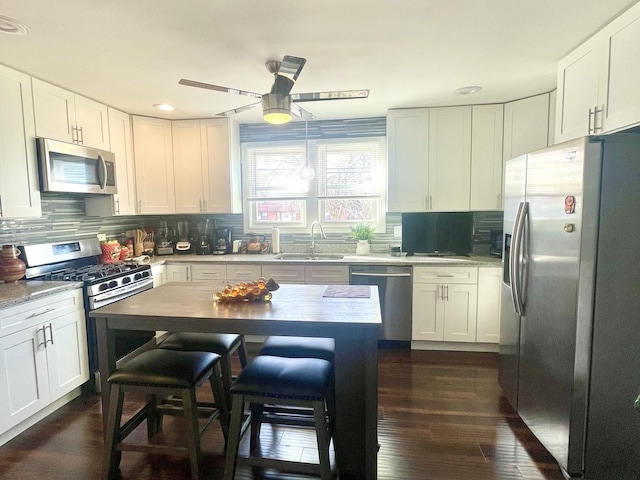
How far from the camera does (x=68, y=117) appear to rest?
2867 mm

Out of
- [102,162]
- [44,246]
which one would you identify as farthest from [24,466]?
[102,162]

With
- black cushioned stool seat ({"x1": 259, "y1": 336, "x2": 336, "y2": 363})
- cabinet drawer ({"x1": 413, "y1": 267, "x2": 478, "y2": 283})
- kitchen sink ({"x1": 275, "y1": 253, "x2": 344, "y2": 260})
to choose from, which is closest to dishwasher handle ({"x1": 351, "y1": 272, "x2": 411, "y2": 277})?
cabinet drawer ({"x1": 413, "y1": 267, "x2": 478, "y2": 283})

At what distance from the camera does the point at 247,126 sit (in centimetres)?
410

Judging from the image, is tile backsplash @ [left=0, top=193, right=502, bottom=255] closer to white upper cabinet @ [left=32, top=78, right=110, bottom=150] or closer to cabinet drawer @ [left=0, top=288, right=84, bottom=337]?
white upper cabinet @ [left=32, top=78, right=110, bottom=150]

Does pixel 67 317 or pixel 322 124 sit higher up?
pixel 322 124

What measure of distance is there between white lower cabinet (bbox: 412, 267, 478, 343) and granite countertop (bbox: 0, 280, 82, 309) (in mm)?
2819

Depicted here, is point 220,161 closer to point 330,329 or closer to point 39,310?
point 39,310

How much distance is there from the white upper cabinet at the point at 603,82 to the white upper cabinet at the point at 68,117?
3710 mm

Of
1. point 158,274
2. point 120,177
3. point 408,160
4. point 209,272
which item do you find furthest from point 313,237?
point 120,177

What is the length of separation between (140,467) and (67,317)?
119cm

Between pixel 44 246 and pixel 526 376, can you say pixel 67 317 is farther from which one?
pixel 526 376

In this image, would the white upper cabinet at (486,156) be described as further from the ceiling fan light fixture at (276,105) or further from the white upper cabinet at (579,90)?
the ceiling fan light fixture at (276,105)

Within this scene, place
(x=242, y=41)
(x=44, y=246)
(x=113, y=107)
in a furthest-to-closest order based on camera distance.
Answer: (x=113, y=107), (x=44, y=246), (x=242, y=41)

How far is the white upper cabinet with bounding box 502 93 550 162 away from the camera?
3143 mm
